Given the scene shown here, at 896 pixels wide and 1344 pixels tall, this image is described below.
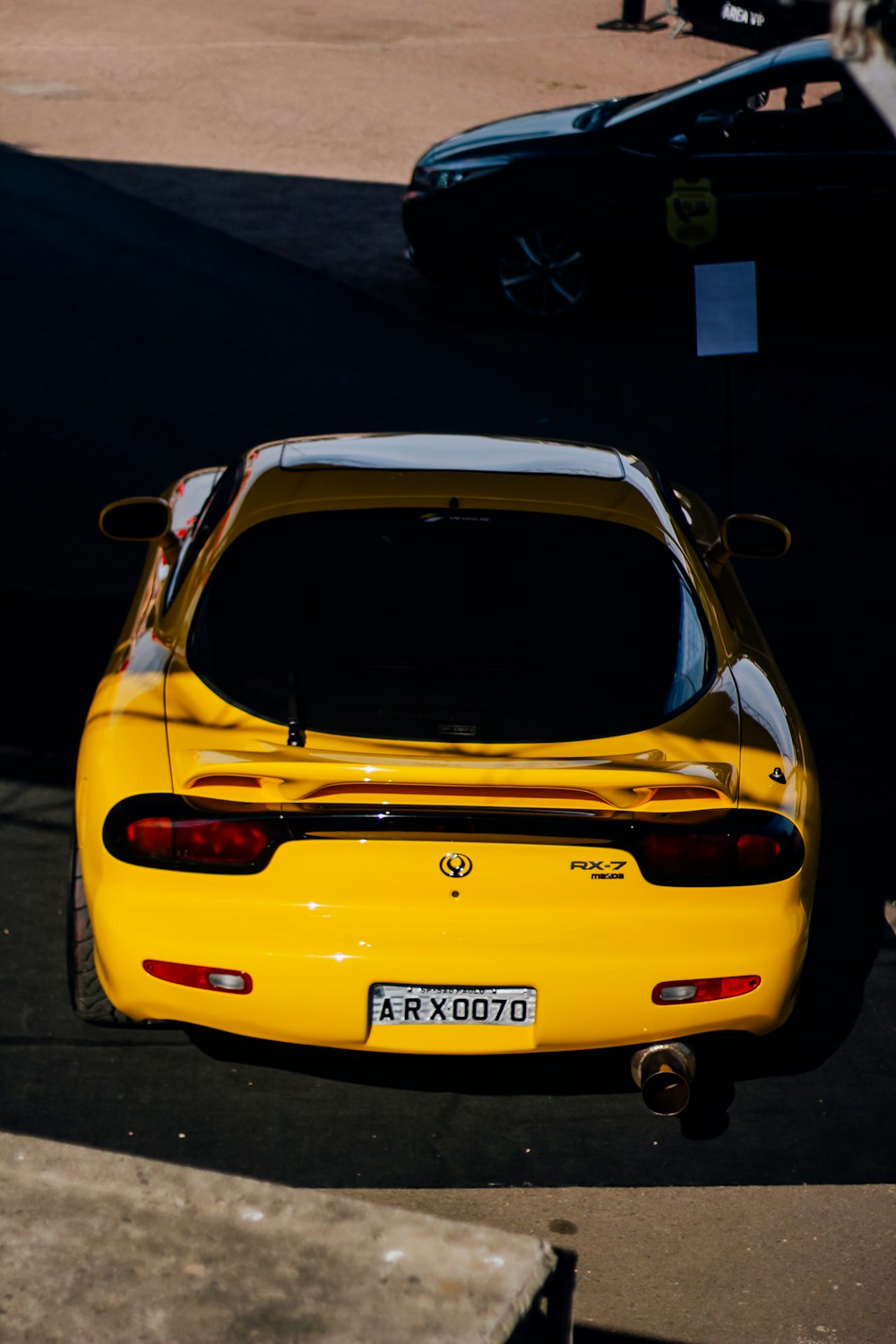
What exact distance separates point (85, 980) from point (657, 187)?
854 centimetres

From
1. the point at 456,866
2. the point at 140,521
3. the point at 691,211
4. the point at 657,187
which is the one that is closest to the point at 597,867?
the point at 456,866

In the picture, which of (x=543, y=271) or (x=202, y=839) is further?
(x=543, y=271)

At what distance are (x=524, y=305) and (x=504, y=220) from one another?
2.10 feet

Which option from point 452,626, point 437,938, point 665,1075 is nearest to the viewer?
point 437,938

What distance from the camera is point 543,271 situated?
38.3 ft

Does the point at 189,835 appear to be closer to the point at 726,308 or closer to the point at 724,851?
the point at 724,851

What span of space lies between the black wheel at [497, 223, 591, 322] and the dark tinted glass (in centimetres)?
752

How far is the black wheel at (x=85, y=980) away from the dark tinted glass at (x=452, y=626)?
2.82 feet

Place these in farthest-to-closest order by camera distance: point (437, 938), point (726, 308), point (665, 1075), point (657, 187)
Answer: point (657, 187) → point (726, 308) → point (665, 1075) → point (437, 938)

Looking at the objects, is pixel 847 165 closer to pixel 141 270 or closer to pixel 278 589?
pixel 141 270

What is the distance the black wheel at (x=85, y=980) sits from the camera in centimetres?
440

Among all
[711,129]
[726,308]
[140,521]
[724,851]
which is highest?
[711,129]

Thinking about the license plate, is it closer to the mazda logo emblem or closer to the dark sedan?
the mazda logo emblem

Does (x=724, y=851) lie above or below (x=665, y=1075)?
above
